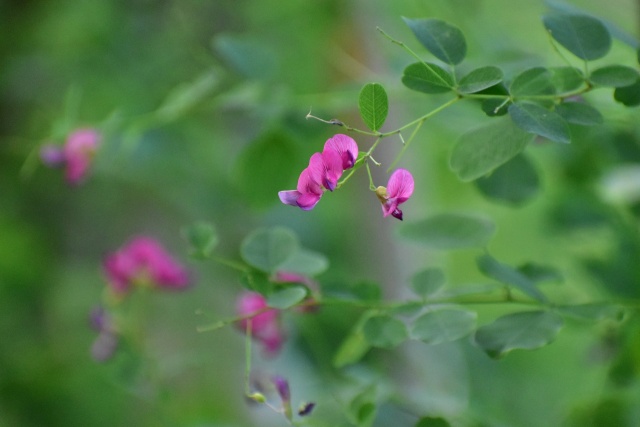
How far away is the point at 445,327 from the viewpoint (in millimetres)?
370

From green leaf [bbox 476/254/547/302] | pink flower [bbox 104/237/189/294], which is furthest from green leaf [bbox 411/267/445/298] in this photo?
pink flower [bbox 104/237/189/294]

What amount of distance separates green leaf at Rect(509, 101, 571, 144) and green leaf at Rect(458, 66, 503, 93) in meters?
0.02

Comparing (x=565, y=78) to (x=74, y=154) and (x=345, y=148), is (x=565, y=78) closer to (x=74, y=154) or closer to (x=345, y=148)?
(x=345, y=148)

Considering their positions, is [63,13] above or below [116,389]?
above

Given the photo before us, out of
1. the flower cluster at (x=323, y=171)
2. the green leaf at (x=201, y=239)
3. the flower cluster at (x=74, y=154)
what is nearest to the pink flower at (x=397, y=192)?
the flower cluster at (x=323, y=171)

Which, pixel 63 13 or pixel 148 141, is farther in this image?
pixel 63 13

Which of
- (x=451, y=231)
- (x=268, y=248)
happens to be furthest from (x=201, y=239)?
(x=451, y=231)

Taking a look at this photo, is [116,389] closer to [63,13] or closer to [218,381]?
[218,381]

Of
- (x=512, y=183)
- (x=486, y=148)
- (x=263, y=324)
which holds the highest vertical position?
(x=486, y=148)

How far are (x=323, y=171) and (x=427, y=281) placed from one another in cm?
13

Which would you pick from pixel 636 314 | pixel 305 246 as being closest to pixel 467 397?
pixel 636 314

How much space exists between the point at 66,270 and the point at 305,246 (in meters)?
0.53

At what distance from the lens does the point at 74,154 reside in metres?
0.60

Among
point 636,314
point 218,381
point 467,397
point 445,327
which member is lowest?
point 218,381
